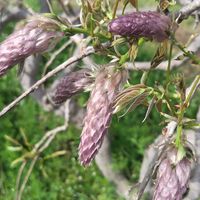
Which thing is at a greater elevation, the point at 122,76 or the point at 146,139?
the point at 122,76

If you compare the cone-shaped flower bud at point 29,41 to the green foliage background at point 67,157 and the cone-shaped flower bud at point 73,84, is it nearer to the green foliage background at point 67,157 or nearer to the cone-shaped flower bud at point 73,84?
the cone-shaped flower bud at point 73,84

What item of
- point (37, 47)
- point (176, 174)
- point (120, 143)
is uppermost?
point (37, 47)

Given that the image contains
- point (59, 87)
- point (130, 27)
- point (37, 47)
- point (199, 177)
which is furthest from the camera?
point (199, 177)

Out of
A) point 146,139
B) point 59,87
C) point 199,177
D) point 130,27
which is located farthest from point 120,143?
point 130,27

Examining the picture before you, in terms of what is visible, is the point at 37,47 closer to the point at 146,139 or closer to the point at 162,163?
the point at 162,163

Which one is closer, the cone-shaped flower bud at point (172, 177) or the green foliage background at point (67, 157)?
the cone-shaped flower bud at point (172, 177)

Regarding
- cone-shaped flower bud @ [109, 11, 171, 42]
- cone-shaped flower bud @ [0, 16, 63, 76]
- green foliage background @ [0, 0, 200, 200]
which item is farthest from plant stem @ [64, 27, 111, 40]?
green foliage background @ [0, 0, 200, 200]

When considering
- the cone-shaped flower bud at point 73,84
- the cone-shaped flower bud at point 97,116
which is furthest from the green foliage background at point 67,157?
the cone-shaped flower bud at point 97,116
